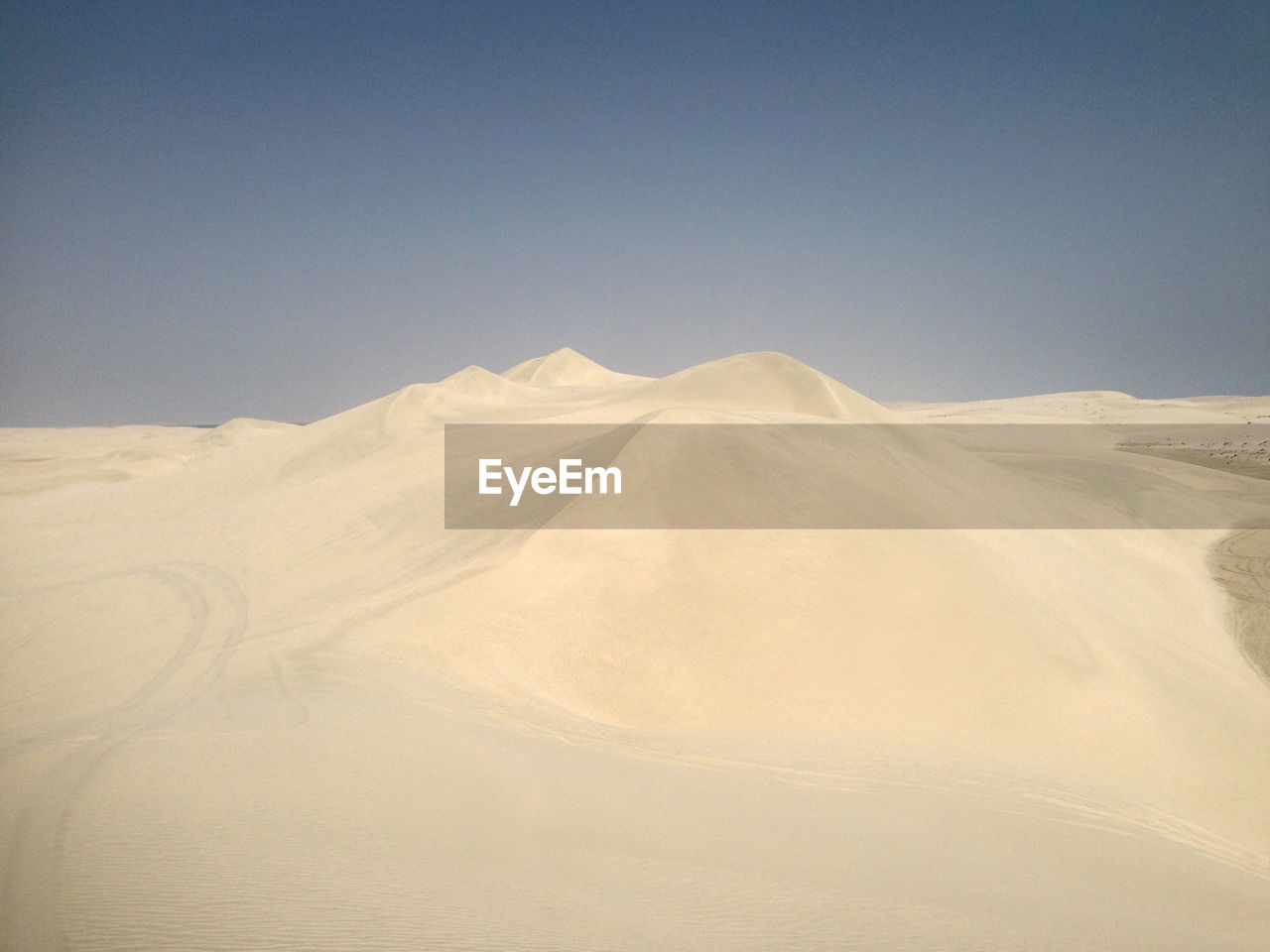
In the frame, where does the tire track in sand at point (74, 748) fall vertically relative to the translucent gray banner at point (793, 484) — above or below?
below

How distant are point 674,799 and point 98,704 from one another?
5757mm

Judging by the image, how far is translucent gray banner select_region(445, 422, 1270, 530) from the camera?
11852 mm

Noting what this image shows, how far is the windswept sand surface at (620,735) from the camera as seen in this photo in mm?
3326

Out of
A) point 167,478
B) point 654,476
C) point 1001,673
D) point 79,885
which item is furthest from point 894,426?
point 167,478

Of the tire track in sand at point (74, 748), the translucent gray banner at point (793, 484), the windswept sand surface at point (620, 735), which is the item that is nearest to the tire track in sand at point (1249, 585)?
the windswept sand surface at point (620, 735)

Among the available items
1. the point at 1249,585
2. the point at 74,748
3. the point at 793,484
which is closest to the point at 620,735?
the point at 74,748

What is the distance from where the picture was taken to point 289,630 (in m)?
8.93

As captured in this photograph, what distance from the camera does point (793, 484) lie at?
12555 millimetres

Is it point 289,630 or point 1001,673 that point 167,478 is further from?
point 1001,673

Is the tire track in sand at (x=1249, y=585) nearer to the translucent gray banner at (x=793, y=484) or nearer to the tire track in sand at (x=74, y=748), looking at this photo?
the translucent gray banner at (x=793, y=484)

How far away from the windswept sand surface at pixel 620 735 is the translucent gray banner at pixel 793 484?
1.81 ft

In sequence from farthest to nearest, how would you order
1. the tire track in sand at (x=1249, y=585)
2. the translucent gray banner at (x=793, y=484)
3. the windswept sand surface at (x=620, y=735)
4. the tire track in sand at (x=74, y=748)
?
the translucent gray banner at (x=793, y=484)
the tire track in sand at (x=1249, y=585)
the windswept sand surface at (x=620, y=735)
the tire track in sand at (x=74, y=748)

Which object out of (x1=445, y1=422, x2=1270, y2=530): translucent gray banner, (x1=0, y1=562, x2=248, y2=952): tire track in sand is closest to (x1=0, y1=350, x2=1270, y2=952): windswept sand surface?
(x1=0, y1=562, x2=248, y2=952): tire track in sand

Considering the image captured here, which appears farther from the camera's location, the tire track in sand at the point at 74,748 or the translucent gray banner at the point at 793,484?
the translucent gray banner at the point at 793,484
